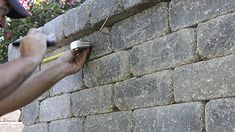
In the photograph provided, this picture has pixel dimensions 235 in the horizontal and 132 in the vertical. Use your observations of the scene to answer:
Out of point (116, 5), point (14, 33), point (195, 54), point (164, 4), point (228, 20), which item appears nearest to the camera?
point (228, 20)

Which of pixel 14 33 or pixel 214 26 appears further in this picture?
pixel 14 33

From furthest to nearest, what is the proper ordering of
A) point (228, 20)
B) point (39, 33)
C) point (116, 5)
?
point (39, 33)
point (116, 5)
point (228, 20)

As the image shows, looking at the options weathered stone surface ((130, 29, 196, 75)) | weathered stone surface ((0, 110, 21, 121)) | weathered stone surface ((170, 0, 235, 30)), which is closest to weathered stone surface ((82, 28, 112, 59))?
weathered stone surface ((130, 29, 196, 75))

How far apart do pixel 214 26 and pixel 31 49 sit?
1401 mm

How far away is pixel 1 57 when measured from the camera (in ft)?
22.6

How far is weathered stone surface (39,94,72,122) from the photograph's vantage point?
13.9 feet

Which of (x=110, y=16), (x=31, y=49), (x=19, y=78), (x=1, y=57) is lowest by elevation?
(x=19, y=78)

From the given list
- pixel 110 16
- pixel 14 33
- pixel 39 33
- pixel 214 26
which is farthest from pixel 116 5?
pixel 14 33

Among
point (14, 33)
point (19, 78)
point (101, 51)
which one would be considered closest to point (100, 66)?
point (101, 51)

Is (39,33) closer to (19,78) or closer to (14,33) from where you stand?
(19,78)

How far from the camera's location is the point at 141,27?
130 inches

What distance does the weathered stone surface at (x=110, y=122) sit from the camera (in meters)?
3.39

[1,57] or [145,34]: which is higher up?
[1,57]

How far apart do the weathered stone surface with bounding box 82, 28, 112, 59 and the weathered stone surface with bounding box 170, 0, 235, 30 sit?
83 cm
